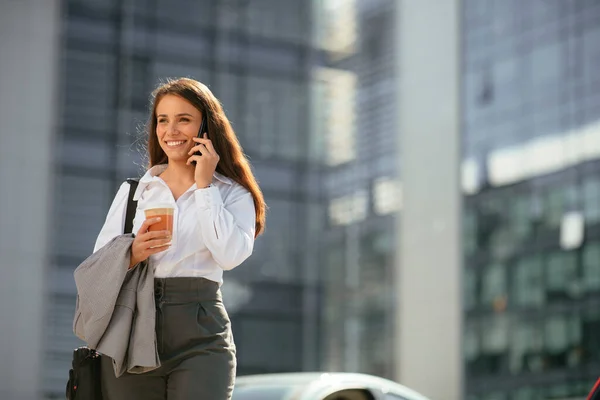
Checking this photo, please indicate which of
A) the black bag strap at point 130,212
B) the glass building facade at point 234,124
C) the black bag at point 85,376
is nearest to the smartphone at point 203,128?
the black bag strap at point 130,212

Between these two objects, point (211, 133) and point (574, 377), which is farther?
point (574, 377)

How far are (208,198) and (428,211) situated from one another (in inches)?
A: 582

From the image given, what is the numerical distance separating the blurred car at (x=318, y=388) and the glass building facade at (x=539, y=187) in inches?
555

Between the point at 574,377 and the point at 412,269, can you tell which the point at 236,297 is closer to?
the point at 412,269

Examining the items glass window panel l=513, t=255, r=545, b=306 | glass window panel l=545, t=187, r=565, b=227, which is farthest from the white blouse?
glass window panel l=545, t=187, r=565, b=227

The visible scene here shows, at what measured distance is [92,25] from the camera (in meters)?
15.2

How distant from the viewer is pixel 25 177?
571 inches

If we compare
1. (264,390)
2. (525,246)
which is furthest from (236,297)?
(264,390)

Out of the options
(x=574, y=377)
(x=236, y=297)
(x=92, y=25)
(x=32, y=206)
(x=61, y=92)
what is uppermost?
(x=92, y=25)

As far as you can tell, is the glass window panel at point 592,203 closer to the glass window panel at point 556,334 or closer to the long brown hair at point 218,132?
the glass window panel at point 556,334

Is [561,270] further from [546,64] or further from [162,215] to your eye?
[162,215]

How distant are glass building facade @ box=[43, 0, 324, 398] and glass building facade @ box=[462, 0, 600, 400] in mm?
3868

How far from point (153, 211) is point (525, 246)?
16962 millimetres

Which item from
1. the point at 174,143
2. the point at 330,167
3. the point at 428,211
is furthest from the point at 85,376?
the point at 428,211
